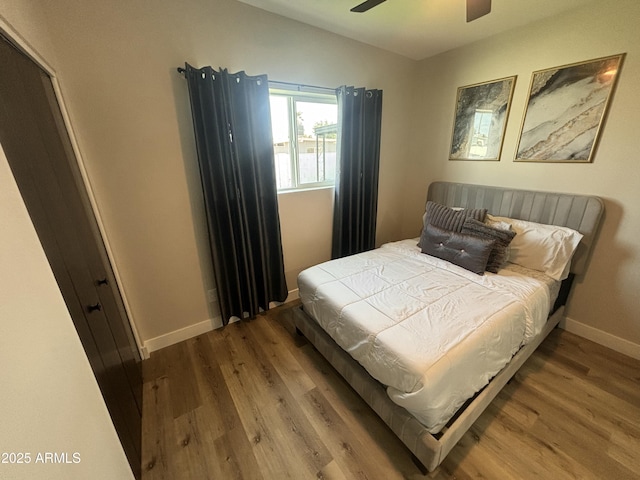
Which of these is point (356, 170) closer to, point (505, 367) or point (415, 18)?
point (415, 18)

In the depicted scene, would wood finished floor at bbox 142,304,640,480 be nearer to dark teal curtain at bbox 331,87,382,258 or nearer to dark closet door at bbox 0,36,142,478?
dark closet door at bbox 0,36,142,478

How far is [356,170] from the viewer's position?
269 cm

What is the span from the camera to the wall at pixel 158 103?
1.50m

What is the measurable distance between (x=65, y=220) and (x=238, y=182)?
1.14 meters

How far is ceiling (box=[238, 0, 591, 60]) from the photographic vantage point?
1.82 metres

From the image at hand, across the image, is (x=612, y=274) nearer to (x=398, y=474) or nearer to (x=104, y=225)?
(x=398, y=474)

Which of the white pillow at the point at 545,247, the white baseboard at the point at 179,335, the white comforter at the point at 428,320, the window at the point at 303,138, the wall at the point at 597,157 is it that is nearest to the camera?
the white comforter at the point at 428,320

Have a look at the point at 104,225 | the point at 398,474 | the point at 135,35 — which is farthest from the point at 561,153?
the point at 104,225

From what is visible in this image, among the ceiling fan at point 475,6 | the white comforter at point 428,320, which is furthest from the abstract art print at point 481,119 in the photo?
the white comforter at point 428,320

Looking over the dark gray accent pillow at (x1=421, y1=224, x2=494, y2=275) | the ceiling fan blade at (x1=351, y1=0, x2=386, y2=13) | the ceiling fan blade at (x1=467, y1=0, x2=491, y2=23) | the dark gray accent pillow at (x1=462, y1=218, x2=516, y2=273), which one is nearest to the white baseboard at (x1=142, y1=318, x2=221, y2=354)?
the dark gray accent pillow at (x1=421, y1=224, x2=494, y2=275)

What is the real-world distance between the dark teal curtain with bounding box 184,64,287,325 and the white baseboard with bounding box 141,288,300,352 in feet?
A: 0.42

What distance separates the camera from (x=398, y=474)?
1257 millimetres

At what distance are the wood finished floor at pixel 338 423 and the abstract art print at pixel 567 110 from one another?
5.31 feet

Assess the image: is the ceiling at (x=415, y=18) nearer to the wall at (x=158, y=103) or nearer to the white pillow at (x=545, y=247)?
the wall at (x=158, y=103)
